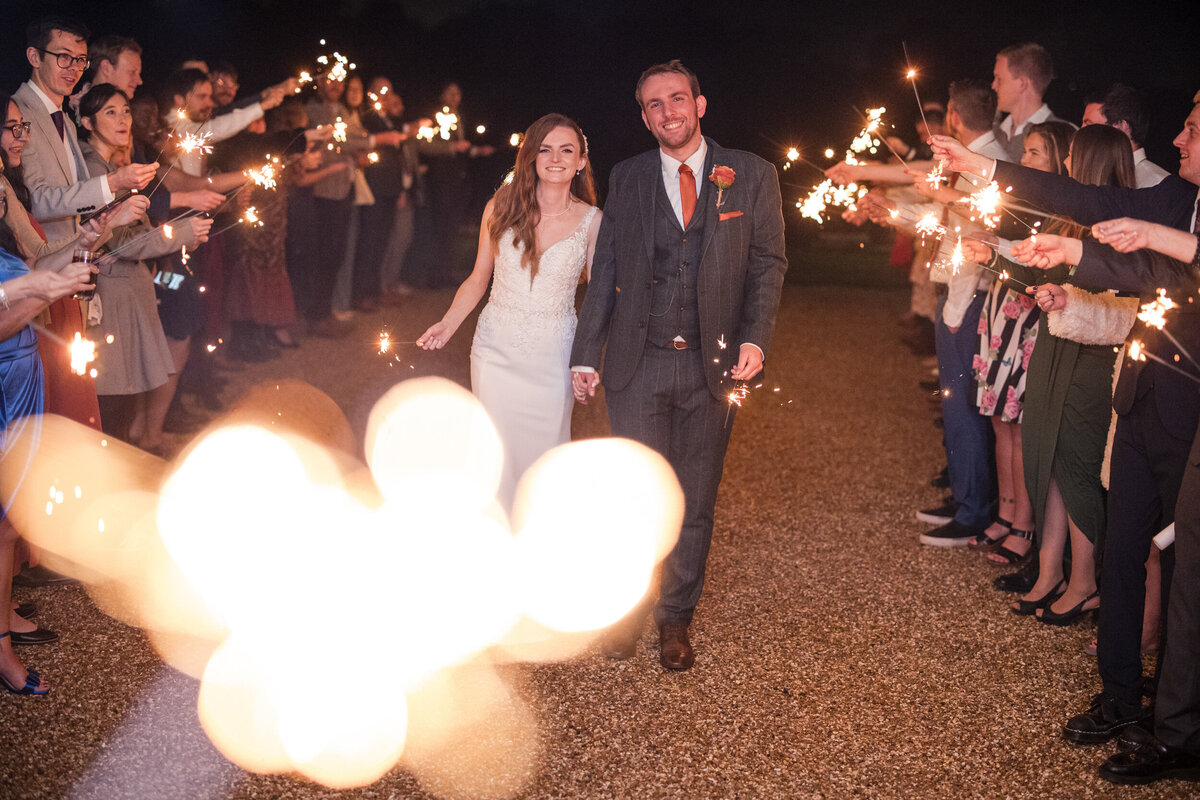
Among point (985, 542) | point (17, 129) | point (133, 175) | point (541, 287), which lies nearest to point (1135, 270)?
point (541, 287)

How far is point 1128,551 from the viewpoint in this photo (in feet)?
11.3

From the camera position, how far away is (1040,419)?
4367 mm

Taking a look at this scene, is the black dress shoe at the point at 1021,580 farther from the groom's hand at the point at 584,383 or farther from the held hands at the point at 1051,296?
the groom's hand at the point at 584,383

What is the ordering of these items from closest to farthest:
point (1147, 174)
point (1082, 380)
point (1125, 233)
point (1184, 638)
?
point (1125, 233) < point (1184, 638) < point (1082, 380) < point (1147, 174)

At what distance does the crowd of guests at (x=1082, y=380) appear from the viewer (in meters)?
3.14

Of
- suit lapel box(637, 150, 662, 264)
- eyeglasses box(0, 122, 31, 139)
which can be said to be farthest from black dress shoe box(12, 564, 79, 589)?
suit lapel box(637, 150, 662, 264)

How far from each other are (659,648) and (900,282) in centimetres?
1327

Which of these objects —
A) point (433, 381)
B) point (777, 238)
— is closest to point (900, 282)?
point (433, 381)

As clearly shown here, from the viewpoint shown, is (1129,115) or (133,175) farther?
(1129,115)

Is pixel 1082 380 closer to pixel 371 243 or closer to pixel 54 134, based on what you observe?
pixel 54 134

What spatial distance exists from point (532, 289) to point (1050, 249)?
2.13 metres

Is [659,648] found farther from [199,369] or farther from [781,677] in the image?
[199,369]

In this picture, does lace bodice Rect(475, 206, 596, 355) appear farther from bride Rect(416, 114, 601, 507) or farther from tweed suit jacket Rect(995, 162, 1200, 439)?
tweed suit jacket Rect(995, 162, 1200, 439)

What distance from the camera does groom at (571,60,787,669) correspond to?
145 inches
